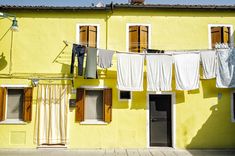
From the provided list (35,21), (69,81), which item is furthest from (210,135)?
(35,21)

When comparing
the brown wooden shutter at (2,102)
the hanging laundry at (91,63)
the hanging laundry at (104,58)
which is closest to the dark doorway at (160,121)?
the hanging laundry at (104,58)

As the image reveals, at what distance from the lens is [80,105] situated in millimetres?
11438

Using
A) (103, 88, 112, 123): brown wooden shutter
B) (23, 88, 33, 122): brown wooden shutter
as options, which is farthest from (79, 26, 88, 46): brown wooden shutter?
(23, 88, 33, 122): brown wooden shutter

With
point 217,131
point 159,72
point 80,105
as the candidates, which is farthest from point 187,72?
point 80,105

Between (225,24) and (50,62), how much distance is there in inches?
323

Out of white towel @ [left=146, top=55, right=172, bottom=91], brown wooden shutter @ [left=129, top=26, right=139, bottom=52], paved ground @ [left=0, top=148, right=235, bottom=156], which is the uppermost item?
brown wooden shutter @ [left=129, top=26, right=139, bottom=52]

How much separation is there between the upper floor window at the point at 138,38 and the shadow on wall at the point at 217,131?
419 centimetres

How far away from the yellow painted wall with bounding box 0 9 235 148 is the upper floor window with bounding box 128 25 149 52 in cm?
28

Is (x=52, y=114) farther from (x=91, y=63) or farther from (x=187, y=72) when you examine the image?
(x=187, y=72)

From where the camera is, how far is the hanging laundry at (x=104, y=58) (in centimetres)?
1099

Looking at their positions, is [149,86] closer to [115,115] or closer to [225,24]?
[115,115]

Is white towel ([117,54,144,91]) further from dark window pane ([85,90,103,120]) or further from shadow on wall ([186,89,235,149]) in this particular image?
shadow on wall ([186,89,235,149])

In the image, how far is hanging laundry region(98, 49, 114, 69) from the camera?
36.1ft

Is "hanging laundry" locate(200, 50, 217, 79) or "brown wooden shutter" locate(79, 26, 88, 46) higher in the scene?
"brown wooden shutter" locate(79, 26, 88, 46)
